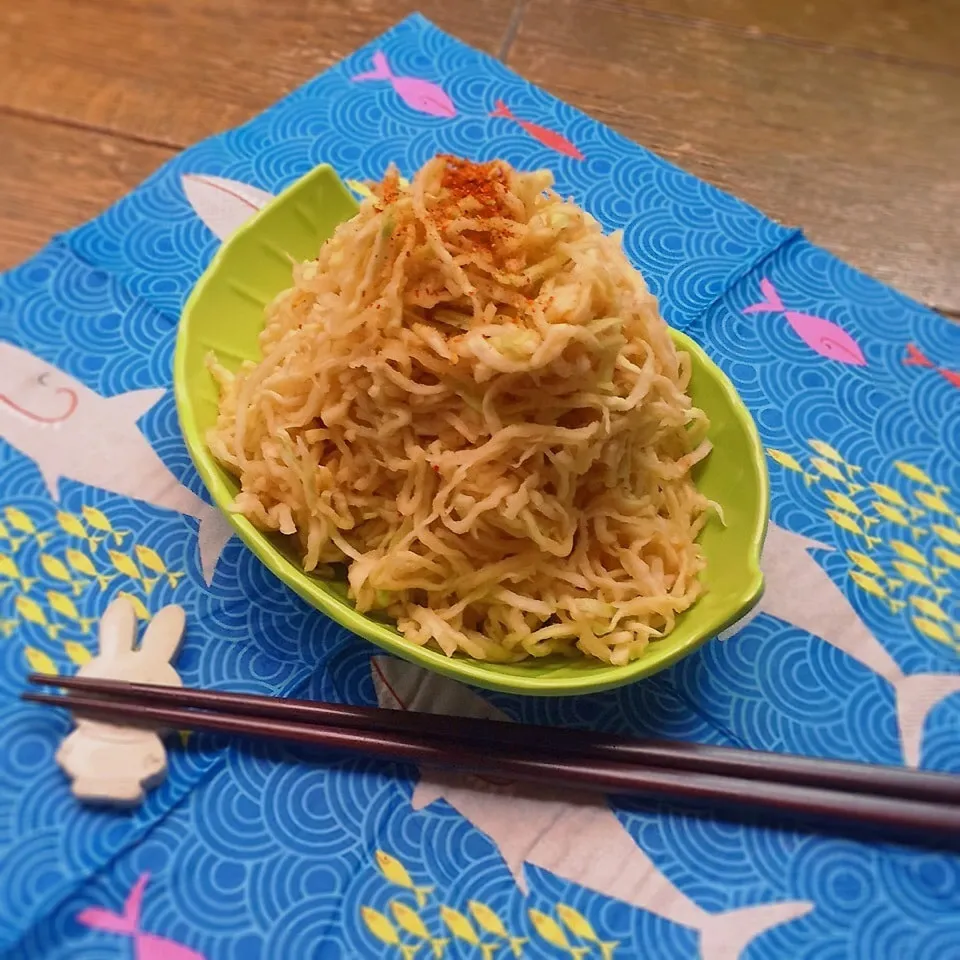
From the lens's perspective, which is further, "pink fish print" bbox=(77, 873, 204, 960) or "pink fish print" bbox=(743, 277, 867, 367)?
"pink fish print" bbox=(743, 277, 867, 367)

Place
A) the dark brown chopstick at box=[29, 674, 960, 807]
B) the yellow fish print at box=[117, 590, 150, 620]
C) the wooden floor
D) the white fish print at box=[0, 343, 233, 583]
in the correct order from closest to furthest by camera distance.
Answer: the dark brown chopstick at box=[29, 674, 960, 807] → the yellow fish print at box=[117, 590, 150, 620] → the white fish print at box=[0, 343, 233, 583] → the wooden floor

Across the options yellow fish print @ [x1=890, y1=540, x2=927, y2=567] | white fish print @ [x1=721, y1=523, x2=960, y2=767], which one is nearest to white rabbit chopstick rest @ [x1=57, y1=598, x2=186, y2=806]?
white fish print @ [x1=721, y1=523, x2=960, y2=767]

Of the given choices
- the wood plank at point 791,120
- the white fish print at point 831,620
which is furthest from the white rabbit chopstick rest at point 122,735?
the wood plank at point 791,120

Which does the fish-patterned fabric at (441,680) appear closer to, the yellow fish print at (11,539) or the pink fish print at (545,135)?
the yellow fish print at (11,539)

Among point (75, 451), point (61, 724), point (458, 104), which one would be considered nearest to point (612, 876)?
point (61, 724)

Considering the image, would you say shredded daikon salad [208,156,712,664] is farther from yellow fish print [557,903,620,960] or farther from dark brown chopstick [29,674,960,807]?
yellow fish print [557,903,620,960]

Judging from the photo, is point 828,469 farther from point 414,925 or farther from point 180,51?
point 180,51
